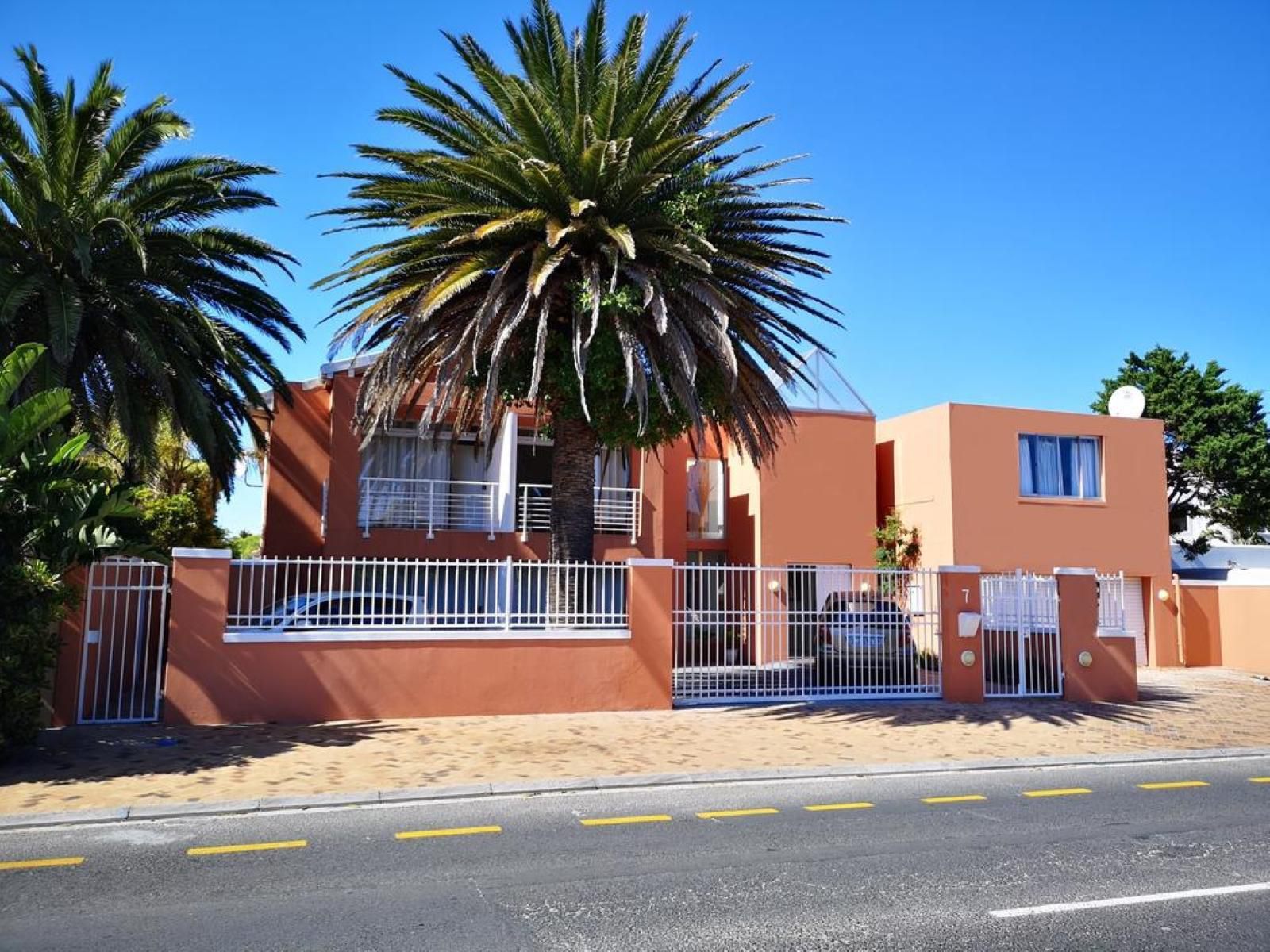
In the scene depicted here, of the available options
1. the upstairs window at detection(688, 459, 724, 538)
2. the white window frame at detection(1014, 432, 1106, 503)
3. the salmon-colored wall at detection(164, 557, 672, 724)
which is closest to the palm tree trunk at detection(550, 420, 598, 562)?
the salmon-colored wall at detection(164, 557, 672, 724)

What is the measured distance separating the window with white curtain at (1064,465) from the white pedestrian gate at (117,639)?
19891 millimetres

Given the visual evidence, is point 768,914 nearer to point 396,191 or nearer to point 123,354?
point 396,191

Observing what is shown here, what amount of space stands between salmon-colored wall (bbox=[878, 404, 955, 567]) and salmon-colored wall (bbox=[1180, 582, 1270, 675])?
245 inches

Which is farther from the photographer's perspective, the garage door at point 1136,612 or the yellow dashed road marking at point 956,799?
the garage door at point 1136,612

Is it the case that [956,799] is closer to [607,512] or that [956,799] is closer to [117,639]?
[117,639]

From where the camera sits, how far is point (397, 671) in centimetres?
1260

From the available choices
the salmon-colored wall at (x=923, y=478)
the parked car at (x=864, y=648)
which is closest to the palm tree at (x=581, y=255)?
the parked car at (x=864, y=648)

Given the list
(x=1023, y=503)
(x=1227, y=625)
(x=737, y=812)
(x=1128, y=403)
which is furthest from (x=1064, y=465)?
(x=737, y=812)

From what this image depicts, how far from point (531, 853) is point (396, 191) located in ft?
31.6

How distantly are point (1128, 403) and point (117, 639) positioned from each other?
24.5 metres

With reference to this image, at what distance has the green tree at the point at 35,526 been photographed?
9320 mm

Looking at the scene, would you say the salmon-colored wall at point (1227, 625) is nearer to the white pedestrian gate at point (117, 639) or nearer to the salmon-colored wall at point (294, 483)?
the salmon-colored wall at point (294, 483)

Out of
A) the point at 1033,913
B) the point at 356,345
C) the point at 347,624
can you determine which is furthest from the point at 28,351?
the point at 1033,913

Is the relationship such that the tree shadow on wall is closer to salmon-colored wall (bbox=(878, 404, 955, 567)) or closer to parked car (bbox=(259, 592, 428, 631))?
parked car (bbox=(259, 592, 428, 631))
